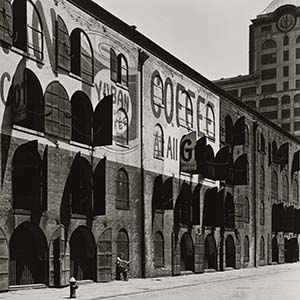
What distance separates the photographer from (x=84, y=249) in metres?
28.8

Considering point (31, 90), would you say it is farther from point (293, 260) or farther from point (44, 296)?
point (293, 260)

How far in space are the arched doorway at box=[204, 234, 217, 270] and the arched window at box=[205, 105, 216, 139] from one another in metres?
6.73

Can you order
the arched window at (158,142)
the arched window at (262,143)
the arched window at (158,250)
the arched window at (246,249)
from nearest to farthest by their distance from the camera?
the arched window at (158,250)
the arched window at (158,142)
the arched window at (246,249)
the arched window at (262,143)

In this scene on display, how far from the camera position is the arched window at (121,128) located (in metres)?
31.1

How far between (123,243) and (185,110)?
11211 millimetres

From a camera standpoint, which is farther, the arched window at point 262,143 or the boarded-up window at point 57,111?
the arched window at point 262,143

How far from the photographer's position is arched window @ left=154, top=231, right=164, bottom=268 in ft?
113

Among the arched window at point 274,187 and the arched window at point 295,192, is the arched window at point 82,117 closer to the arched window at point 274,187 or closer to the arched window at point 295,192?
the arched window at point 274,187

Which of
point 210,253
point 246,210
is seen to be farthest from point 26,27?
point 246,210

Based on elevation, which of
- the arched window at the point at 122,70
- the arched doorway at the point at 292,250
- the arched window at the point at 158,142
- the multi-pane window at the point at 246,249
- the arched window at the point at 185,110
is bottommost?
the arched doorway at the point at 292,250

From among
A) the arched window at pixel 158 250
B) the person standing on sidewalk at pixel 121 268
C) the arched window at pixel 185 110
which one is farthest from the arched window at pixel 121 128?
the arched window at pixel 185 110

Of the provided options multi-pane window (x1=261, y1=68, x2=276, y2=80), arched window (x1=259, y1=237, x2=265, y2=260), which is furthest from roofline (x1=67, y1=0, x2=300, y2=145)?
multi-pane window (x1=261, y1=68, x2=276, y2=80)

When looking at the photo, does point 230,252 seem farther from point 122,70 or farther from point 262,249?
point 122,70

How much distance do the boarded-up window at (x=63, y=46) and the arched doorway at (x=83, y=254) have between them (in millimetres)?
6964
